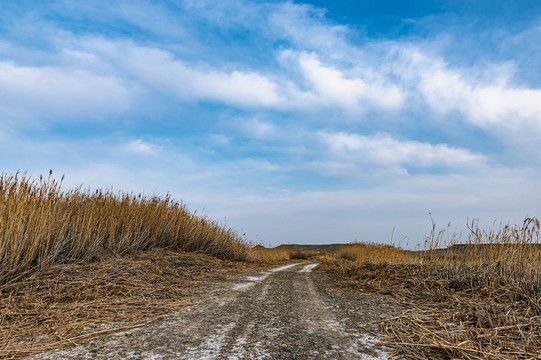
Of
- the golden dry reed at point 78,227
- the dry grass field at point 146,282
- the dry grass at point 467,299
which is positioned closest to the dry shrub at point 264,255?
the golden dry reed at point 78,227

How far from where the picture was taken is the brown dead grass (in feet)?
8.83

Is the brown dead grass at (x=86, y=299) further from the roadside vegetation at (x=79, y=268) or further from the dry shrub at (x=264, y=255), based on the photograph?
the dry shrub at (x=264, y=255)

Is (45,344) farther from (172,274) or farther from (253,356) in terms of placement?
(172,274)

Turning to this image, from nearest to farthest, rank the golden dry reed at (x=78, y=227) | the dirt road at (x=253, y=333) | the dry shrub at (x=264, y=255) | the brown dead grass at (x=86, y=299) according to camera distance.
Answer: the dirt road at (x=253, y=333), the brown dead grass at (x=86, y=299), the golden dry reed at (x=78, y=227), the dry shrub at (x=264, y=255)

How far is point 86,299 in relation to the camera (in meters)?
3.83

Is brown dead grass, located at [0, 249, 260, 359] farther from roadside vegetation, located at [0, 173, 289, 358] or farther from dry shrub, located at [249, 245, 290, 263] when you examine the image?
dry shrub, located at [249, 245, 290, 263]

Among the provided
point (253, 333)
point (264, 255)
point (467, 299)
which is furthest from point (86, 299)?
point (264, 255)

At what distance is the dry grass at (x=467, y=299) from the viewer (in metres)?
2.44

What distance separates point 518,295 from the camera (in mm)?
4004

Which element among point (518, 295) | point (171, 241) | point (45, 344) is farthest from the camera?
point (171, 241)

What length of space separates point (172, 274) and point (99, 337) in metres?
3.45

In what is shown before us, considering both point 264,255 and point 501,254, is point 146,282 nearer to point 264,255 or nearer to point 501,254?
point 501,254

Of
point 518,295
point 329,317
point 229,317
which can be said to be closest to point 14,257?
point 229,317

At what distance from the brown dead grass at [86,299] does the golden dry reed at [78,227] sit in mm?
349
